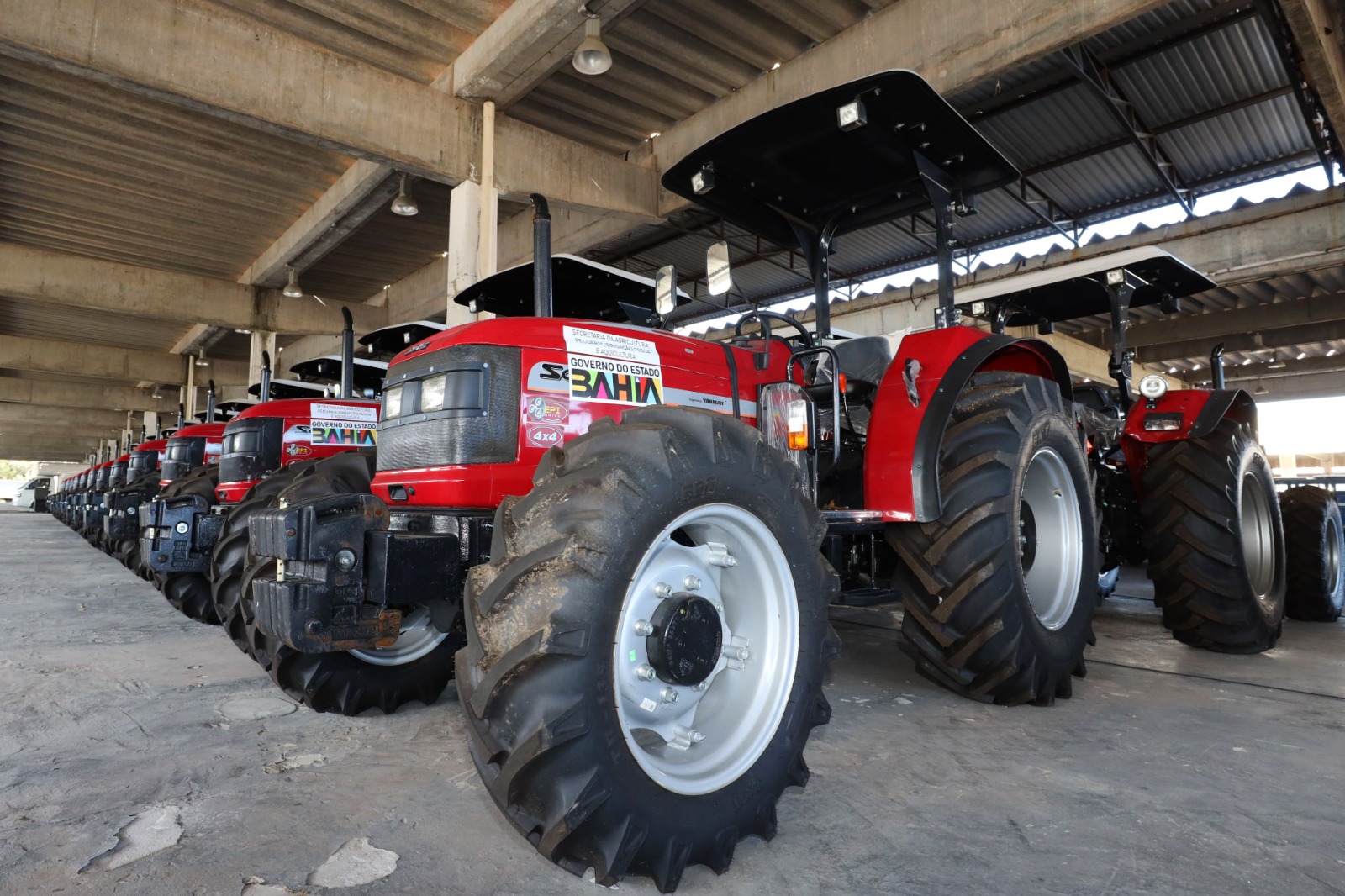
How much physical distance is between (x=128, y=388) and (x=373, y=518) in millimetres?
31316

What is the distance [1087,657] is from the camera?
4133mm

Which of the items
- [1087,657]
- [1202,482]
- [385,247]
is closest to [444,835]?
[1087,657]

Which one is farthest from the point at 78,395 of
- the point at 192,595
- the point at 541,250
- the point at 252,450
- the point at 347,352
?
the point at 541,250

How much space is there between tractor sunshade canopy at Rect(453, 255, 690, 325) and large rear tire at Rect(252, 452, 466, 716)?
109 cm

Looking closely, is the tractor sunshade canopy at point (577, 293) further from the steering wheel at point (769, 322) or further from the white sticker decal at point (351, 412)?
the white sticker decal at point (351, 412)

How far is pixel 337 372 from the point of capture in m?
7.93

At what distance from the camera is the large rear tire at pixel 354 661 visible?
2.86m

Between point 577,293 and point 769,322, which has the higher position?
point 577,293

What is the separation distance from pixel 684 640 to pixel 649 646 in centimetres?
8

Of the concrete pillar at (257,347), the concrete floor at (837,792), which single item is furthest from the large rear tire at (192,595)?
the concrete pillar at (257,347)

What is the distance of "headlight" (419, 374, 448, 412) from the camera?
257 centimetres

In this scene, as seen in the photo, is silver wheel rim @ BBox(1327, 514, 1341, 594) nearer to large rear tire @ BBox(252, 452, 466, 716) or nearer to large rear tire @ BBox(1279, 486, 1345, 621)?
large rear tire @ BBox(1279, 486, 1345, 621)

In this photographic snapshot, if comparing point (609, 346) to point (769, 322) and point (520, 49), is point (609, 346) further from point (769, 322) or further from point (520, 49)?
point (520, 49)

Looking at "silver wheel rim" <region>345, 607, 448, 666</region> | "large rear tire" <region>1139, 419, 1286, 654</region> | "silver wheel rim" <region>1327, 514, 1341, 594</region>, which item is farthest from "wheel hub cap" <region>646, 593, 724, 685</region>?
"silver wheel rim" <region>1327, 514, 1341, 594</region>
